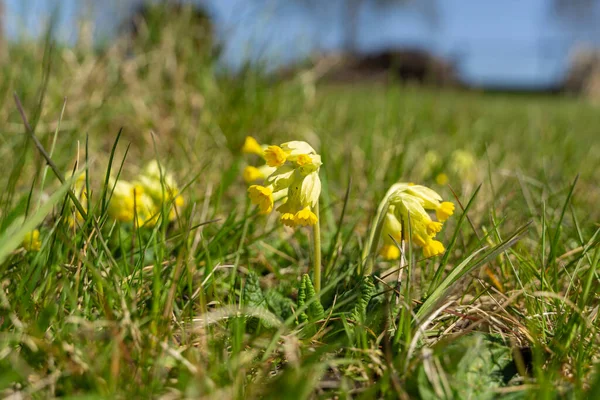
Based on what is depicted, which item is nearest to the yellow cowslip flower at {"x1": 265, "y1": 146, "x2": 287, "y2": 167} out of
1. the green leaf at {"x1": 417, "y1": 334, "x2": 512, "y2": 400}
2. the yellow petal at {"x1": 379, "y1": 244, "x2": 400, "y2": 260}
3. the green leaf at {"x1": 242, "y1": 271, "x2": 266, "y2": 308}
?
the green leaf at {"x1": 242, "y1": 271, "x2": 266, "y2": 308}

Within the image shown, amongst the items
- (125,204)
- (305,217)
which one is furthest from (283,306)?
(125,204)

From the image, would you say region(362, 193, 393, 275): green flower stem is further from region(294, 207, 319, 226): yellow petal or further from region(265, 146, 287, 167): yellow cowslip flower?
region(265, 146, 287, 167): yellow cowslip flower

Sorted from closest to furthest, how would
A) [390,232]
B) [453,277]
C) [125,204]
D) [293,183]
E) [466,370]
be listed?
[466,370], [453,277], [293,183], [390,232], [125,204]

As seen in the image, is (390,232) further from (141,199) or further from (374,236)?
(141,199)

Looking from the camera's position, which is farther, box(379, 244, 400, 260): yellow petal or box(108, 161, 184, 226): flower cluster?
box(108, 161, 184, 226): flower cluster

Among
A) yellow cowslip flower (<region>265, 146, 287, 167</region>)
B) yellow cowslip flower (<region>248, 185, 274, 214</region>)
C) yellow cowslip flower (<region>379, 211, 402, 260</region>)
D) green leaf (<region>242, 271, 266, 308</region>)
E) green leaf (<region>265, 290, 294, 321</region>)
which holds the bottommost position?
green leaf (<region>265, 290, 294, 321</region>)

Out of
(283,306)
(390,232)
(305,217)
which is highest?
(305,217)

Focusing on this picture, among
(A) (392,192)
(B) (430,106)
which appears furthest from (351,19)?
(A) (392,192)

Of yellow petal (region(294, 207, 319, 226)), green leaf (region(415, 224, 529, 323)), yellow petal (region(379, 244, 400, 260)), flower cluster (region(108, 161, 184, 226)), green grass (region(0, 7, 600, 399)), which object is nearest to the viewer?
green grass (region(0, 7, 600, 399))

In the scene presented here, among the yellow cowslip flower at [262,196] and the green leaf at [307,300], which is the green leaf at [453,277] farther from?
the yellow cowslip flower at [262,196]
